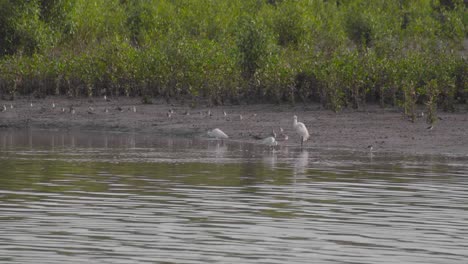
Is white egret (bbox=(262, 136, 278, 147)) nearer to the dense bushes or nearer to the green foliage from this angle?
the dense bushes

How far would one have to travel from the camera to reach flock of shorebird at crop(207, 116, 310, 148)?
822 inches

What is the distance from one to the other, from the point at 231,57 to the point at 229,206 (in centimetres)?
1604

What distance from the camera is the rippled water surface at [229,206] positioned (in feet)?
31.8

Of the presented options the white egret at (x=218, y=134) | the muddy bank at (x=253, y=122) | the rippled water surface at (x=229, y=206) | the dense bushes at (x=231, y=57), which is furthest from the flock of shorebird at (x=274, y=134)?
the dense bushes at (x=231, y=57)

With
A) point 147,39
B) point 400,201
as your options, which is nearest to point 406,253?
point 400,201

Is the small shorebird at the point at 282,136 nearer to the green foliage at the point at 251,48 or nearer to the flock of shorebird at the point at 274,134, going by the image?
the flock of shorebird at the point at 274,134

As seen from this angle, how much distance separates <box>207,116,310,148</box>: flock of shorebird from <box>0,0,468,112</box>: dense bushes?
259cm

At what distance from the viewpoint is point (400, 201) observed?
13.3 metres

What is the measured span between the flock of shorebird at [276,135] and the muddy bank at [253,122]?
0.66ft

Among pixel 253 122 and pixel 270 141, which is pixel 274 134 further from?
pixel 253 122

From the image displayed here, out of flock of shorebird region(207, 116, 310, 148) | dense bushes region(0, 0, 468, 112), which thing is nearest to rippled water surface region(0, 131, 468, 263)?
flock of shorebird region(207, 116, 310, 148)

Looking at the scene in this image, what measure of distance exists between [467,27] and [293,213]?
24239mm

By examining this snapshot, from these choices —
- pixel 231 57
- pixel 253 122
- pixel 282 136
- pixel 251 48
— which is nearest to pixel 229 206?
pixel 282 136

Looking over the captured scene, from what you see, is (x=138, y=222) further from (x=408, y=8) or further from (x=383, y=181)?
(x=408, y=8)
